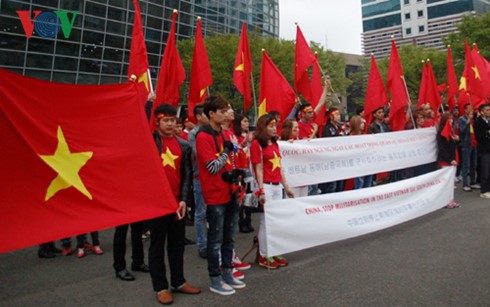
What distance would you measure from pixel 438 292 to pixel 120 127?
3135 millimetres

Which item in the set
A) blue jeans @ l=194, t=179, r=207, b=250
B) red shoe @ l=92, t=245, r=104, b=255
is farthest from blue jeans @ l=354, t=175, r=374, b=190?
red shoe @ l=92, t=245, r=104, b=255

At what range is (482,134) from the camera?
7.93 meters

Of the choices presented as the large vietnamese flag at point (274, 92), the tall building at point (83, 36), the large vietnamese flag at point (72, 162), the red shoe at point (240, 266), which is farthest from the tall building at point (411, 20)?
the large vietnamese flag at point (72, 162)

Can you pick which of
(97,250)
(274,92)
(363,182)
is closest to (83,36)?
(274,92)

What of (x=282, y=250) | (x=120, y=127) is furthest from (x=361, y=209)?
(x=120, y=127)

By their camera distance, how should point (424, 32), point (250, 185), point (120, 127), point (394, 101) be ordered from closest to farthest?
1. point (120, 127)
2. point (250, 185)
3. point (394, 101)
4. point (424, 32)

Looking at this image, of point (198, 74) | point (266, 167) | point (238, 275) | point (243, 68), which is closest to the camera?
point (238, 275)

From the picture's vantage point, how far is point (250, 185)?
14.6ft

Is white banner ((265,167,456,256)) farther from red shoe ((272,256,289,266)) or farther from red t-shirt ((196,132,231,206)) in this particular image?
red t-shirt ((196,132,231,206))

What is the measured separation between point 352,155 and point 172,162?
10.4 ft

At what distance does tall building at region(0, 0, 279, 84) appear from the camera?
25.1 m

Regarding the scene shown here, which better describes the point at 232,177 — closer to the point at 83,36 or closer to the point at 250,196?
the point at 250,196

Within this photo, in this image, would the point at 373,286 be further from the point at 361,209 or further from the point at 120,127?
the point at 120,127

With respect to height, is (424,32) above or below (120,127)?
above
